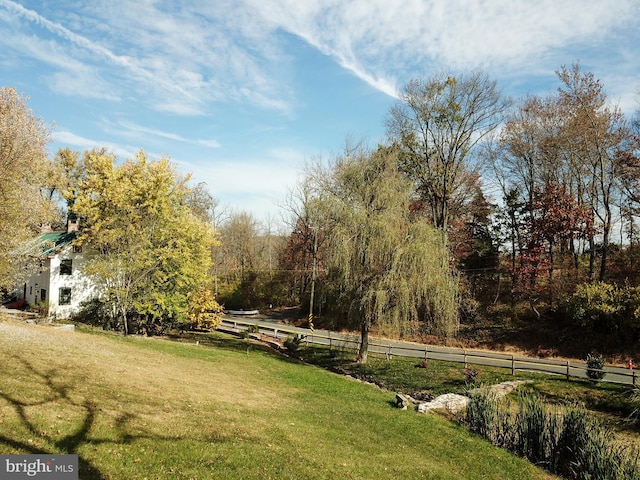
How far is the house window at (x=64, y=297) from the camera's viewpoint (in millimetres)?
29234

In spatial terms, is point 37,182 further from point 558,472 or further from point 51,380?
point 558,472

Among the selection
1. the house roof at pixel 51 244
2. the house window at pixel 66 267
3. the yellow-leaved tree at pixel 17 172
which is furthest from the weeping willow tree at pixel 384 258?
the house window at pixel 66 267

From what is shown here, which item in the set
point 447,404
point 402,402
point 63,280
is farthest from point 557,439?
point 63,280

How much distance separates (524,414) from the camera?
38.7 feet

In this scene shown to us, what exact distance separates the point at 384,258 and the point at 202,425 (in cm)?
1424

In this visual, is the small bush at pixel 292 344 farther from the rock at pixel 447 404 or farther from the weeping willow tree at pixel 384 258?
the rock at pixel 447 404

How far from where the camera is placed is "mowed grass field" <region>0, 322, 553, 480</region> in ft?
23.6

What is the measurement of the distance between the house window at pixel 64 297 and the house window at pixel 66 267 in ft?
3.85

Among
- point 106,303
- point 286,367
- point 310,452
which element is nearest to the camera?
point 310,452

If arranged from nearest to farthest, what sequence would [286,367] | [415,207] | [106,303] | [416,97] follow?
[286,367] < [106,303] < [416,97] < [415,207]

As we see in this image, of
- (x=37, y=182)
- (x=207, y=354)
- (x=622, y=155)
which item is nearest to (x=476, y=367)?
(x=207, y=354)

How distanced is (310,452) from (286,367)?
12654 mm

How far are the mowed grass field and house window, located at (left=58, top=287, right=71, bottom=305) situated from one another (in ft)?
46.8

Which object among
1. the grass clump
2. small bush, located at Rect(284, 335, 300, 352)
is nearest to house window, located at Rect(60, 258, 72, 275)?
small bush, located at Rect(284, 335, 300, 352)
